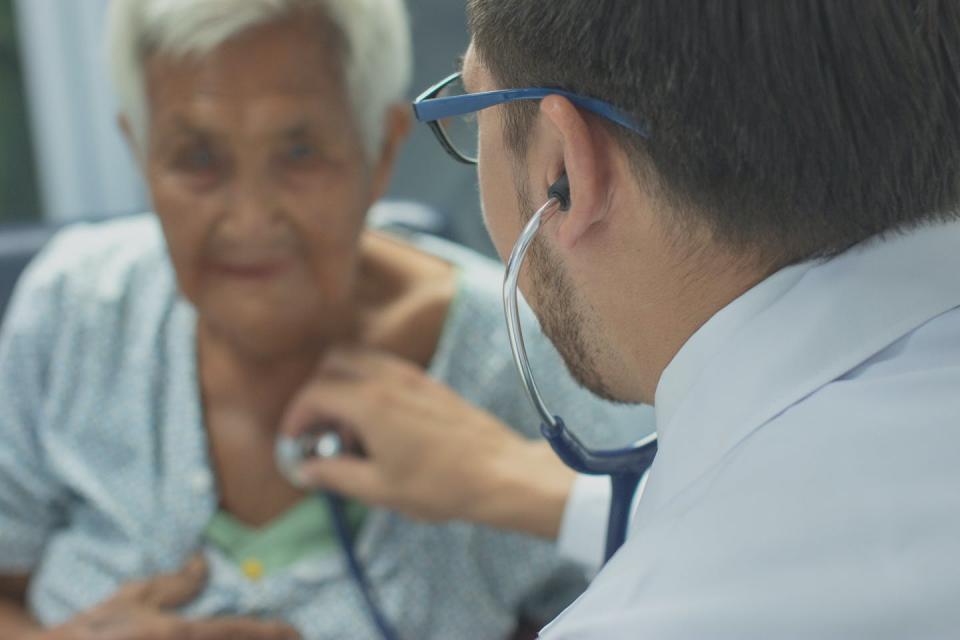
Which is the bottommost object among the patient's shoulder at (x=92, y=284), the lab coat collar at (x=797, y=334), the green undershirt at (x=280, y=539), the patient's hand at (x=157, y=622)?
the patient's hand at (x=157, y=622)

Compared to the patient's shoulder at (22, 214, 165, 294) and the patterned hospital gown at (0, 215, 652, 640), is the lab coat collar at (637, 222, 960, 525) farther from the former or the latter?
the patient's shoulder at (22, 214, 165, 294)

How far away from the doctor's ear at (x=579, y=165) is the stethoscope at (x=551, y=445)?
15 mm

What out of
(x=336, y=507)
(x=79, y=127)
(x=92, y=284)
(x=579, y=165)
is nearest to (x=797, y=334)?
(x=579, y=165)

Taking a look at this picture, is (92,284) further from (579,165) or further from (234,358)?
(579,165)

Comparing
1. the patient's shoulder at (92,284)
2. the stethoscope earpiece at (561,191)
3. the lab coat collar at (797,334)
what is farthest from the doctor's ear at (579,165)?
the patient's shoulder at (92,284)

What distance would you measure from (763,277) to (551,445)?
0.94ft

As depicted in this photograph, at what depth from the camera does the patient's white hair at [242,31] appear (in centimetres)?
140

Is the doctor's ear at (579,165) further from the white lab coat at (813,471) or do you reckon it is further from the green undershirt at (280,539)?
the green undershirt at (280,539)

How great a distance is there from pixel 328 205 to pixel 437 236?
0.64 metres

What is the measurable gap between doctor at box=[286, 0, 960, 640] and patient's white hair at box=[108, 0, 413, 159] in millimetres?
558

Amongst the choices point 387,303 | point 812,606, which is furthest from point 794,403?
point 387,303

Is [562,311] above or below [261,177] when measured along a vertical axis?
above

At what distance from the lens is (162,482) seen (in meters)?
1.58

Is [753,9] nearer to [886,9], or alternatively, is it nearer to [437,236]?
[886,9]
